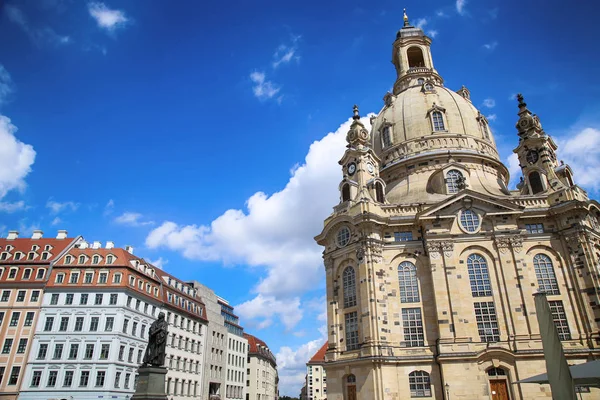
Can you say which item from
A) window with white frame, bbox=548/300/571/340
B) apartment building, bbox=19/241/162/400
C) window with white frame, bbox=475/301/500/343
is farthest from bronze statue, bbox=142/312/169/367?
window with white frame, bbox=548/300/571/340

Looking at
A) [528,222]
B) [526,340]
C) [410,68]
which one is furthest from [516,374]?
[410,68]

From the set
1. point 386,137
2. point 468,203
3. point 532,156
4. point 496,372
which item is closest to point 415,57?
point 386,137

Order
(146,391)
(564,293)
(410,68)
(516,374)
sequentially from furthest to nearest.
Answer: (410,68), (564,293), (516,374), (146,391)

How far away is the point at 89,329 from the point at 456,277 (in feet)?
125

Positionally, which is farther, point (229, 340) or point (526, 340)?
point (229, 340)

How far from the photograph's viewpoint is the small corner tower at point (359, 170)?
4425 centimetres

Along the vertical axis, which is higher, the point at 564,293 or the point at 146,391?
the point at 564,293

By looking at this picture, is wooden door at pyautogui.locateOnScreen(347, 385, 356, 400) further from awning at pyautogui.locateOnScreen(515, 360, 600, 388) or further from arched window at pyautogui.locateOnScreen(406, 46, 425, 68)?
arched window at pyautogui.locateOnScreen(406, 46, 425, 68)

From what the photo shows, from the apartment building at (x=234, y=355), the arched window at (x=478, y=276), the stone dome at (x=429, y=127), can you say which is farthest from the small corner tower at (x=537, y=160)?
the apartment building at (x=234, y=355)

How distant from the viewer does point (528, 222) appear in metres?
39.2

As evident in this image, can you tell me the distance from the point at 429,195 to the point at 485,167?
937 centimetres

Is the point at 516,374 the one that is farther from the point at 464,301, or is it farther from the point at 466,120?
the point at 466,120

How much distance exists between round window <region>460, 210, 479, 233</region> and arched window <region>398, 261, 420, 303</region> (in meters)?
6.10

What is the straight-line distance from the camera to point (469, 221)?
129 ft
